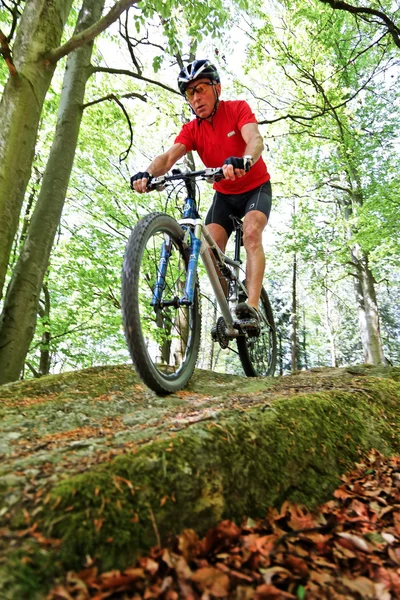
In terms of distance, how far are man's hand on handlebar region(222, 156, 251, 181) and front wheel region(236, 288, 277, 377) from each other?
2.11 meters

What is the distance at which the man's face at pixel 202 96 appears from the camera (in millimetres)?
3229

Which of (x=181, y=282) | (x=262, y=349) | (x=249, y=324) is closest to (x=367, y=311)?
(x=262, y=349)

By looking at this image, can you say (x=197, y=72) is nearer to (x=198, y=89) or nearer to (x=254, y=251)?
(x=198, y=89)

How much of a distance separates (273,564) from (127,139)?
10703mm

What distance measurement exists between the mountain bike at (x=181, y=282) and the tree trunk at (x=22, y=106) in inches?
58.7

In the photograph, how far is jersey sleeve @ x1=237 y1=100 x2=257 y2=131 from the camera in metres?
3.36

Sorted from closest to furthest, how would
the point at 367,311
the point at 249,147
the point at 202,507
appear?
the point at 202,507 → the point at 249,147 → the point at 367,311

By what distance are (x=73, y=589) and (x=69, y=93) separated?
5518mm

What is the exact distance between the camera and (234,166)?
268 centimetres

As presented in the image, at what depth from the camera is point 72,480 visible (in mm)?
1024

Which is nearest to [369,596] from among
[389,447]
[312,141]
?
[389,447]

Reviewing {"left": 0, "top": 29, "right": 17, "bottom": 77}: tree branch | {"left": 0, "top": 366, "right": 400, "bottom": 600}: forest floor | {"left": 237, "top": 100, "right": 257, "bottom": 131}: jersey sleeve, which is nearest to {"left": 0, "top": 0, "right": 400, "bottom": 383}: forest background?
{"left": 0, "top": 29, "right": 17, "bottom": 77}: tree branch

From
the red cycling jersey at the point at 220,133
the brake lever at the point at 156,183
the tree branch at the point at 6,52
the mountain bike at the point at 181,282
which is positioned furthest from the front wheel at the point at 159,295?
the tree branch at the point at 6,52

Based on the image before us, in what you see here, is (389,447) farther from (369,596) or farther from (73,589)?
(73,589)
